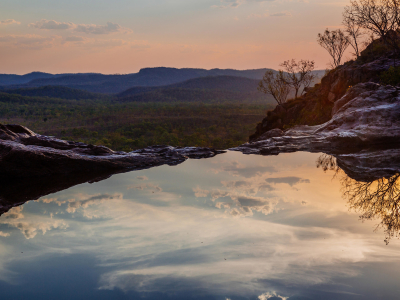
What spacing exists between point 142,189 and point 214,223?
13.8 ft

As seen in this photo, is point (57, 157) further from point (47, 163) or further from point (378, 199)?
point (378, 199)

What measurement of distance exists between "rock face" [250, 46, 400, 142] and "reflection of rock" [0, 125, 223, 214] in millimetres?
24839

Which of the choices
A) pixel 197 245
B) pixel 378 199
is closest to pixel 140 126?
pixel 378 199

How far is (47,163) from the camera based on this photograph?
13148 millimetres

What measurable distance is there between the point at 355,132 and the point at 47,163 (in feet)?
53.3

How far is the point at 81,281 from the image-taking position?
5.50 m

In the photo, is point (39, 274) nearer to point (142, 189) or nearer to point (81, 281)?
point (81, 281)

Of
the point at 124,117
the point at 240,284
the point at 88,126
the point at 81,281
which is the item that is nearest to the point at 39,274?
the point at 81,281

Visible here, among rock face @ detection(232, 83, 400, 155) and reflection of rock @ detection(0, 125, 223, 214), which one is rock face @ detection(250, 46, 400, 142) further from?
reflection of rock @ detection(0, 125, 223, 214)

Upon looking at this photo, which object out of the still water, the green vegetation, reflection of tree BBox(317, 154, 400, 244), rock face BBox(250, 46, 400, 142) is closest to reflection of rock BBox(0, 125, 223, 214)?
the still water

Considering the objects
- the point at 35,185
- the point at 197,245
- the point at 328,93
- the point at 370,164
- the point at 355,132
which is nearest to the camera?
the point at 197,245

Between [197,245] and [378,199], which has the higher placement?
[378,199]

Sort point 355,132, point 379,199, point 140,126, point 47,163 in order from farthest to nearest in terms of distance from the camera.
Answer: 1. point 140,126
2. point 355,132
3. point 47,163
4. point 379,199

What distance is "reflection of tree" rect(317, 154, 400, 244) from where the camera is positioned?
7880 millimetres
